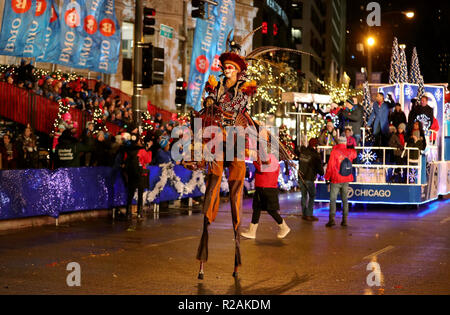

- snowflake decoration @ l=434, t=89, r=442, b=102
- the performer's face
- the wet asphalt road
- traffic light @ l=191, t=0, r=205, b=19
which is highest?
traffic light @ l=191, t=0, r=205, b=19

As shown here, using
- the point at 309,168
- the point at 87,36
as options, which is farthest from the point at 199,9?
the point at 309,168

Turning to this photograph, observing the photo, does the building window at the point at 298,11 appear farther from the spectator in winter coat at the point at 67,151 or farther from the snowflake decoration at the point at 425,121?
the spectator in winter coat at the point at 67,151

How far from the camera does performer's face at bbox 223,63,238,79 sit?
381 inches

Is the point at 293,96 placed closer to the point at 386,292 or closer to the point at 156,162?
the point at 156,162

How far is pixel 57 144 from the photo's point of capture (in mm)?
17781

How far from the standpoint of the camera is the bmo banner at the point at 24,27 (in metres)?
18.5

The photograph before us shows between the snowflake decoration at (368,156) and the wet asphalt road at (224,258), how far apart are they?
3.77 meters

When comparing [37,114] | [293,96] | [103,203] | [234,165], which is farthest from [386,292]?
[293,96]

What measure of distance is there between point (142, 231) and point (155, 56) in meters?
5.57

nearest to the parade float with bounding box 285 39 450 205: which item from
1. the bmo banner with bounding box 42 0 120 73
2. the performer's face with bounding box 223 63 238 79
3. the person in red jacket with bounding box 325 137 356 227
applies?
the person in red jacket with bounding box 325 137 356 227

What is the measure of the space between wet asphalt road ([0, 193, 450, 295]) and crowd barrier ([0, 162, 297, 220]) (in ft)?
1.71

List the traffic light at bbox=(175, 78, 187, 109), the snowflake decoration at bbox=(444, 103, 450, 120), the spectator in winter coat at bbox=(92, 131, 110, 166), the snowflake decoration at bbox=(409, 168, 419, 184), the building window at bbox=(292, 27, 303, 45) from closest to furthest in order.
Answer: the spectator in winter coat at bbox=(92, 131, 110, 166), the snowflake decoration at bbox=(409, 168, 419, 184), the traffic light at bbox=(175, 78, 187, 109), the snowflake decoration at bbox=(444, 103, 450, 120), the building window at bbox=(292, 27, 303, 45)

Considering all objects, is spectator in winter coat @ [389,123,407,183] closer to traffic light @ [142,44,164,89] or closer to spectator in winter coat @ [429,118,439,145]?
spectator in winter coat @ [429,118,439,145]

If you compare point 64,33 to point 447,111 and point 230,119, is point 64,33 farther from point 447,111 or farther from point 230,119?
point 447,111
